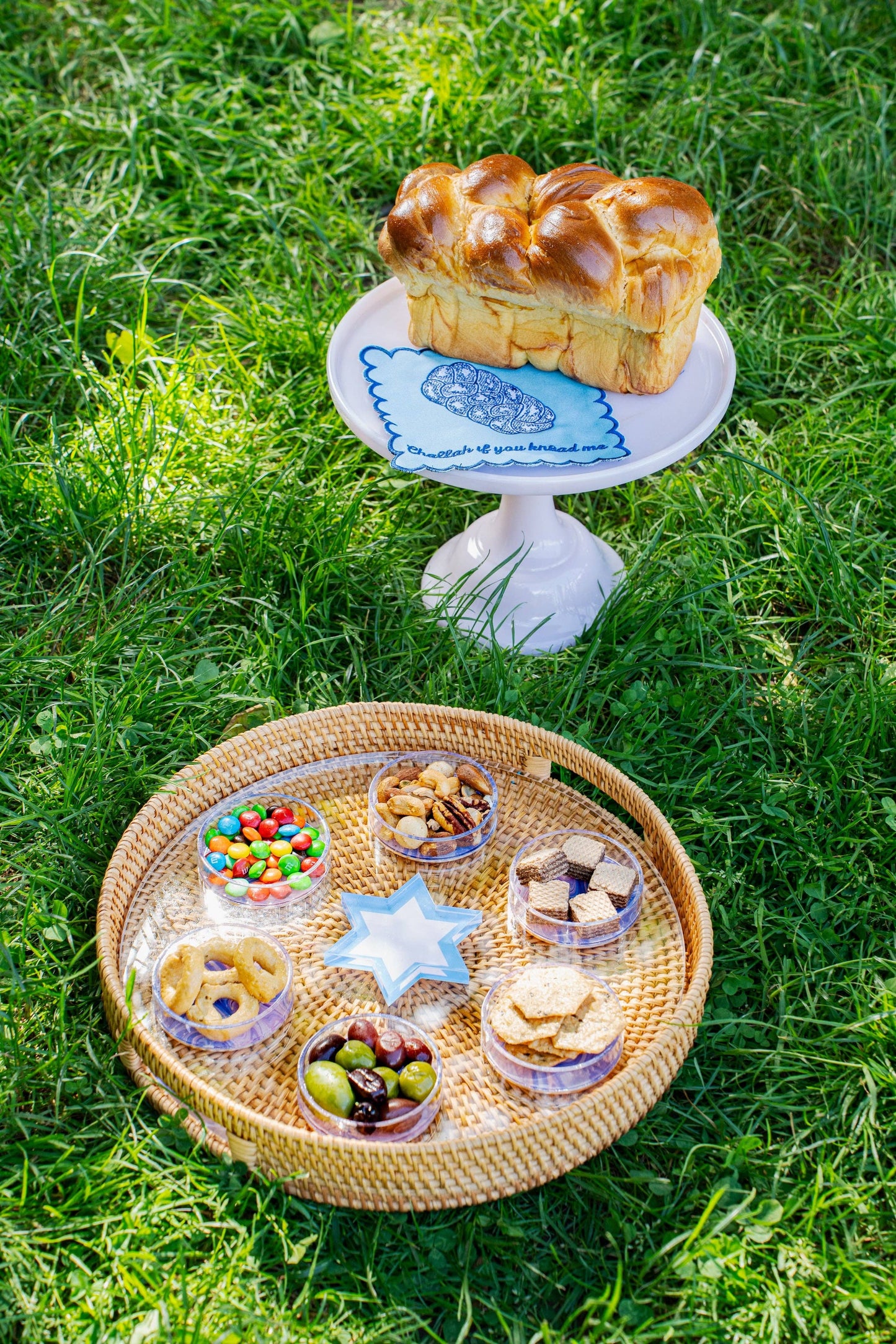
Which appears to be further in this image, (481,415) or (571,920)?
(481,415)

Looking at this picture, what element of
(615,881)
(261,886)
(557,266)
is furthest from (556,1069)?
(557,266)

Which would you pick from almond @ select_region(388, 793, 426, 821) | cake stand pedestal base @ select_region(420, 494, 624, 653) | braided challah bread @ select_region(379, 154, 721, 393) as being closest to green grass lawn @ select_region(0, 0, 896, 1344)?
cake stand pedestal base @ select_region(420, 494, 624, 653)

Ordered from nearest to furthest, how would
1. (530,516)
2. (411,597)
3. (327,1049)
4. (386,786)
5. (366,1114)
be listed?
(366,1114) < (327,1049) < (386,786) < (530,516) < (411,597)

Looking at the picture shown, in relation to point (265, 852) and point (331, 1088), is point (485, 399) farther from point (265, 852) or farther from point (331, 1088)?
point (331, 1088)

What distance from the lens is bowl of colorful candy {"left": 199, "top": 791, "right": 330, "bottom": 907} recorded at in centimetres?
280

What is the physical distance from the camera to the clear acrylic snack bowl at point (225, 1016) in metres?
2.52

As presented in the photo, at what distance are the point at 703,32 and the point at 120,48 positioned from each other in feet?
8.32

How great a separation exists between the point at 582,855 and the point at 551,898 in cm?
15

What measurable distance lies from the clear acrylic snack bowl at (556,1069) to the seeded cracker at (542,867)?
0.39 m

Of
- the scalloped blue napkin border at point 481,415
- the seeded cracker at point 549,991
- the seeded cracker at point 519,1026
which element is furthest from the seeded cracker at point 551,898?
the scalloped blue napkin border at point 481,415

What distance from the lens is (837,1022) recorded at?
277 centimetres

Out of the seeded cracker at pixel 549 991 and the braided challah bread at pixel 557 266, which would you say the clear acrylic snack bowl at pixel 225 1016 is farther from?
the braided challah bread at pixel 557 266

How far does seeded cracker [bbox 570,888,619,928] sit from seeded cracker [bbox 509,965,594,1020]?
0.39 feet

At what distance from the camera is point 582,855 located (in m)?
2.85
